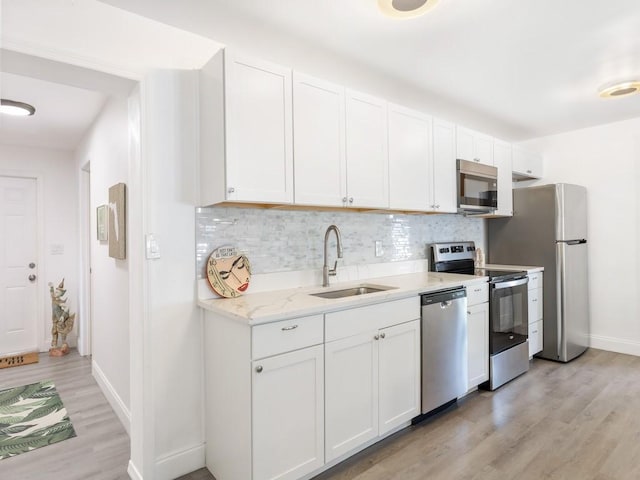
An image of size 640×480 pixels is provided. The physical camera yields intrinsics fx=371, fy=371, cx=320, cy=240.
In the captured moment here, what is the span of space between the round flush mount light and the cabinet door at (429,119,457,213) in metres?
1.34

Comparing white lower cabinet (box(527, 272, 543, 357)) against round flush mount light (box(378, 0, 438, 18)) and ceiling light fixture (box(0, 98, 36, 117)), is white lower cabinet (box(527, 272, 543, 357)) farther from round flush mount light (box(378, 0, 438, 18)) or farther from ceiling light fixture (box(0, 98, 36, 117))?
ceiling light fixture (box(0, 98, 36, 117))

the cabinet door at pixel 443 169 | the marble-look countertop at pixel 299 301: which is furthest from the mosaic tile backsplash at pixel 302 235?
the cabinet door at pixel 443 169

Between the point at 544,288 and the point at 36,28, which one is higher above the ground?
the point at 36,28

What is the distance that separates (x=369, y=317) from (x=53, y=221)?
415 cm

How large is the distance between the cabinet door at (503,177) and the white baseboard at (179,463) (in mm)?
3313

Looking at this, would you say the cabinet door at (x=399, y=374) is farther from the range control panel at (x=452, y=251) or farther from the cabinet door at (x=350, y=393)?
the range control panel at (x=452, y=251)

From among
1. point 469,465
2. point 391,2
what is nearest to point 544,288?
point 469,465

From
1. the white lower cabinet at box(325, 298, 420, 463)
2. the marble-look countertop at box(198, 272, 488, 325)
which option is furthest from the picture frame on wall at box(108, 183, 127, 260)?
the white lower cabinet at box(325, 298, 420, 463)

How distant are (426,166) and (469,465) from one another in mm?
2034

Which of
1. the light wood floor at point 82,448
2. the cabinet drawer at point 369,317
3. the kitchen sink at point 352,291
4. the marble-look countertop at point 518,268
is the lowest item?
the light wood floor at point 82,448

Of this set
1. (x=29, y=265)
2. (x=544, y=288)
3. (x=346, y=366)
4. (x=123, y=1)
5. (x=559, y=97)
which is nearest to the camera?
(x=123, y=1)

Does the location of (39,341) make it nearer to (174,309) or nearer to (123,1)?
(174,309)

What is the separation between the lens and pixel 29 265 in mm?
4250

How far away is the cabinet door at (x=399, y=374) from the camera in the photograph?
2178 millimetres
